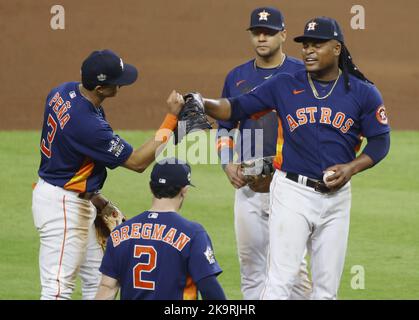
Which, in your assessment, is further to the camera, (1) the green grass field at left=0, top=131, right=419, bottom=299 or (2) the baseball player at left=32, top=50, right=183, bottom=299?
(1) the green grass field at left=0, top=131, right=419, bottom=299

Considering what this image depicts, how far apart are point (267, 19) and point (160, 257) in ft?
8.16

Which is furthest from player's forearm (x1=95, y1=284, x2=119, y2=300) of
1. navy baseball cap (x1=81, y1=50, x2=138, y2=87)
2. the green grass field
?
the green grass field

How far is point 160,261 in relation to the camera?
4.86m

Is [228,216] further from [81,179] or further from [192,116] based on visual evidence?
[192,116]

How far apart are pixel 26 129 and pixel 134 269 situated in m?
9.80

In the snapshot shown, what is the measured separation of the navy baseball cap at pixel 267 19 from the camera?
22.2ft

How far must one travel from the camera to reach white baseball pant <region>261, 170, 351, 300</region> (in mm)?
5805

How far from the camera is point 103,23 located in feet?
54.0

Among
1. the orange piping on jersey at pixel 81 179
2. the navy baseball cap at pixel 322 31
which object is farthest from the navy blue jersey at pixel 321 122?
the orange piping on jersey at pixel 81 179

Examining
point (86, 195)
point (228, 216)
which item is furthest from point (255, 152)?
point (228, 216)

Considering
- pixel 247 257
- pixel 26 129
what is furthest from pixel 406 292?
pixel 26 129

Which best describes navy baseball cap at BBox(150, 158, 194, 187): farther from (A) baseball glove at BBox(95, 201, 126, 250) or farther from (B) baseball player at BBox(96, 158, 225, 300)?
(A) baseball glove at BBox(95, 201, 126, 250)

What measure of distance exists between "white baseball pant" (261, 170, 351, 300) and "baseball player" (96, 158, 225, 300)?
0.98 metres
